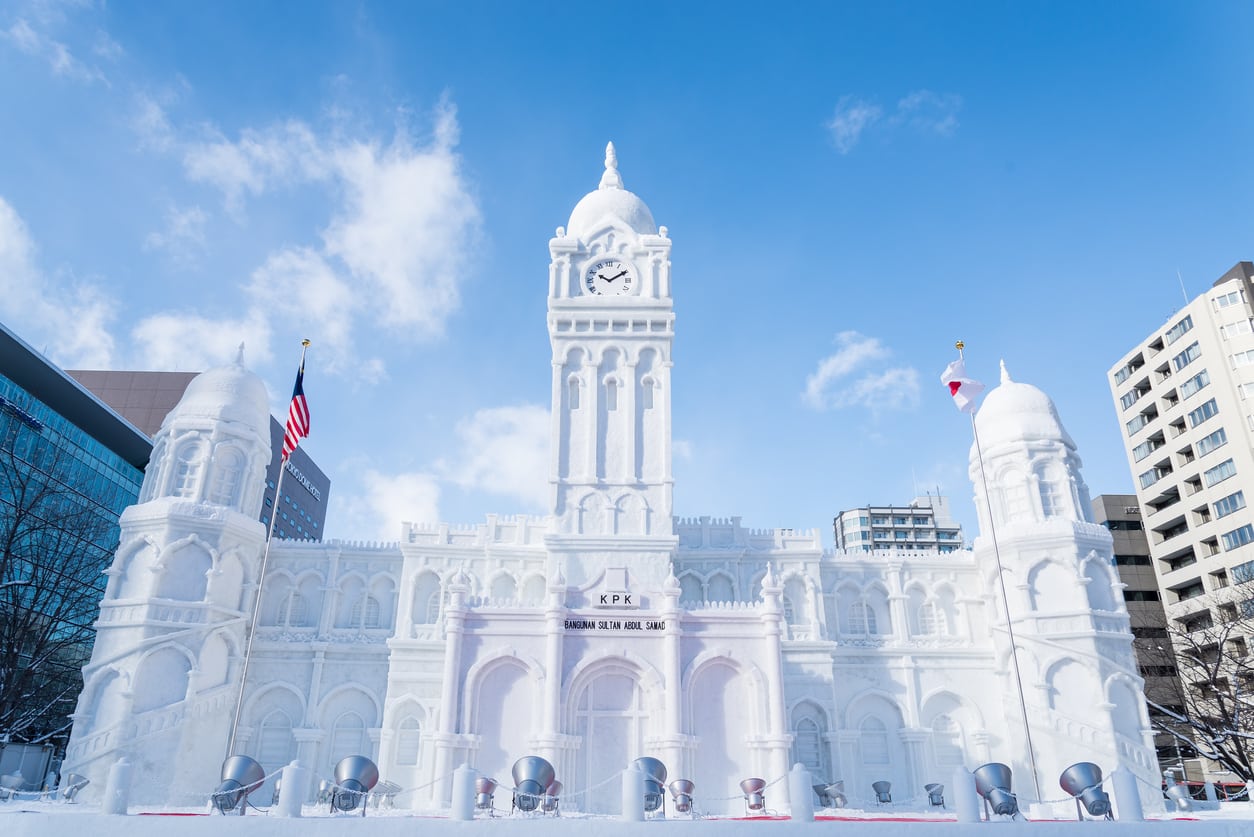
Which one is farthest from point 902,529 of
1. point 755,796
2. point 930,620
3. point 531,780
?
point 531,780

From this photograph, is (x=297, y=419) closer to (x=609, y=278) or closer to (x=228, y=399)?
(x=228, y=399)

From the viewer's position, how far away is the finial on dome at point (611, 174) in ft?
157

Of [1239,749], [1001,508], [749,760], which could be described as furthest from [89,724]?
[1239,749]

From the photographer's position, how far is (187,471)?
3672cm

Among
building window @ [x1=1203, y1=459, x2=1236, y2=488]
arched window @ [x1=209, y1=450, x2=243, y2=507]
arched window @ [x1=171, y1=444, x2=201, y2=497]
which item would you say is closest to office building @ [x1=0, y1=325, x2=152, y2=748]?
arched window @ [x1=171, y1=444, x2=201, y2=497]

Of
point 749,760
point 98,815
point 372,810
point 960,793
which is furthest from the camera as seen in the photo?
point 749,760

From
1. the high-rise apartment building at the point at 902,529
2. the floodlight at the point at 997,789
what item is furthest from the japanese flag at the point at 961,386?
the high-rise apartment building at the point at 902,529

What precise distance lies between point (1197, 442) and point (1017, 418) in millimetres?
37785

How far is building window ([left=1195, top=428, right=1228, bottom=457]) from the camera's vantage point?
62969 millimetres

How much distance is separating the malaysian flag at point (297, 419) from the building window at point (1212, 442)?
6707cm

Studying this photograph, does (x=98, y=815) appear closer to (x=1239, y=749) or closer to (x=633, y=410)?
(x=633, y=410)

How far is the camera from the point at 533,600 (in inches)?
1538

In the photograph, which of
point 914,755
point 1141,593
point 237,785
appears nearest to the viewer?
point 237,785

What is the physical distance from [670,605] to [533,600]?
9869mm
